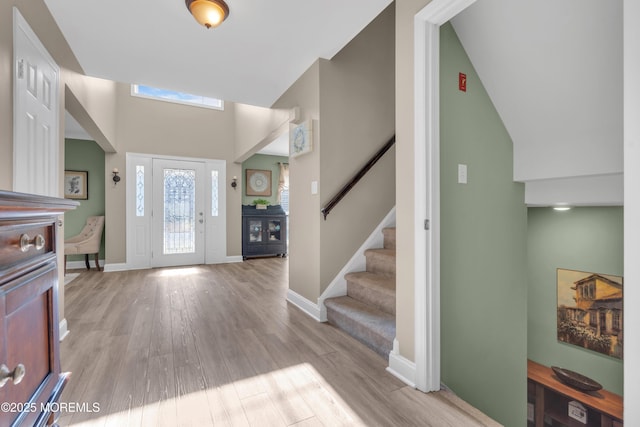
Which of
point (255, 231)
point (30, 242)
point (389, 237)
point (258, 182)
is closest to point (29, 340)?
point (30, 242)

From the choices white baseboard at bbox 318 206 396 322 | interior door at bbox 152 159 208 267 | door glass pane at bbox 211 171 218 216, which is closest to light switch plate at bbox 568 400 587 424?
white baseboard at bbox 318 206 396 322

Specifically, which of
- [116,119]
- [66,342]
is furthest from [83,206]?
[66,342]

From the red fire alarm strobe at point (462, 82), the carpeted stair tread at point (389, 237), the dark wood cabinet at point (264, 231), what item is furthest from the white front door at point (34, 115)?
the dark wood cabinet at point (264, 231)

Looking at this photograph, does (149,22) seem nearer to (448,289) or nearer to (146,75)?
(146,75)

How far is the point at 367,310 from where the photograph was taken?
2.46 metres

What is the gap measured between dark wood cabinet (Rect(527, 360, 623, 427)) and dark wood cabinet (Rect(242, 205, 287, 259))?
4.76m

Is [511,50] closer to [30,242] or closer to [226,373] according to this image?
[30,242]

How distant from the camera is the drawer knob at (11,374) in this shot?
599 millimetres

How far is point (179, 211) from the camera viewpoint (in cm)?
563

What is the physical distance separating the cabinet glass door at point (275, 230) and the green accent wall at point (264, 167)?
2.36ft

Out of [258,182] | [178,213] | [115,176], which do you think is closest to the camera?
[115,176]

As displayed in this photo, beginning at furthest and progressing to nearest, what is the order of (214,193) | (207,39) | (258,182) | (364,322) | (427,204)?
(258,182) < (214,193) < (207,39) < (364,322) < (427,204)

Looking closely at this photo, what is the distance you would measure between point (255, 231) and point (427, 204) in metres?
5.24

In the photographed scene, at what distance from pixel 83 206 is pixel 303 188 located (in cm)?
477
